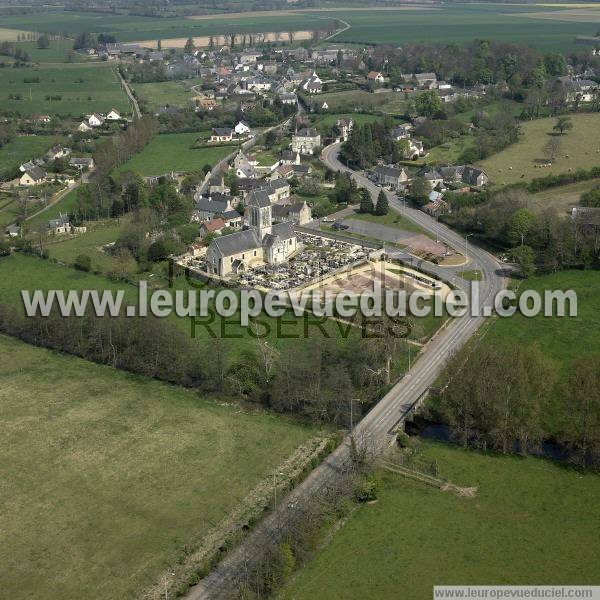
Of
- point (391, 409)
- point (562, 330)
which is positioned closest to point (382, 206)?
point (562, 330)

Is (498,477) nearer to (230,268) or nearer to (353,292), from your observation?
(353,292)

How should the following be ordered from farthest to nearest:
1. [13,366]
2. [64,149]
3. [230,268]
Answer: [64,149]
[230,268]
[13,366]

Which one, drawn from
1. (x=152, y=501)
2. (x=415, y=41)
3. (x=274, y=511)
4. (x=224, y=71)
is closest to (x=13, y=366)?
(x=152, y=501)

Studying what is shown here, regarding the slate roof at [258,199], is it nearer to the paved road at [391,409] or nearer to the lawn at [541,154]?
the paved road at [391,409]

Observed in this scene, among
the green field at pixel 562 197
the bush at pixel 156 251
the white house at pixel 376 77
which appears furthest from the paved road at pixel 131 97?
the green field at pixel 562 197

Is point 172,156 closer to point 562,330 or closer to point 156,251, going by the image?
point 156,251

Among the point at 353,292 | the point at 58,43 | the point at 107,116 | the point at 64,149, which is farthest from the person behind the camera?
the point at 58,43
